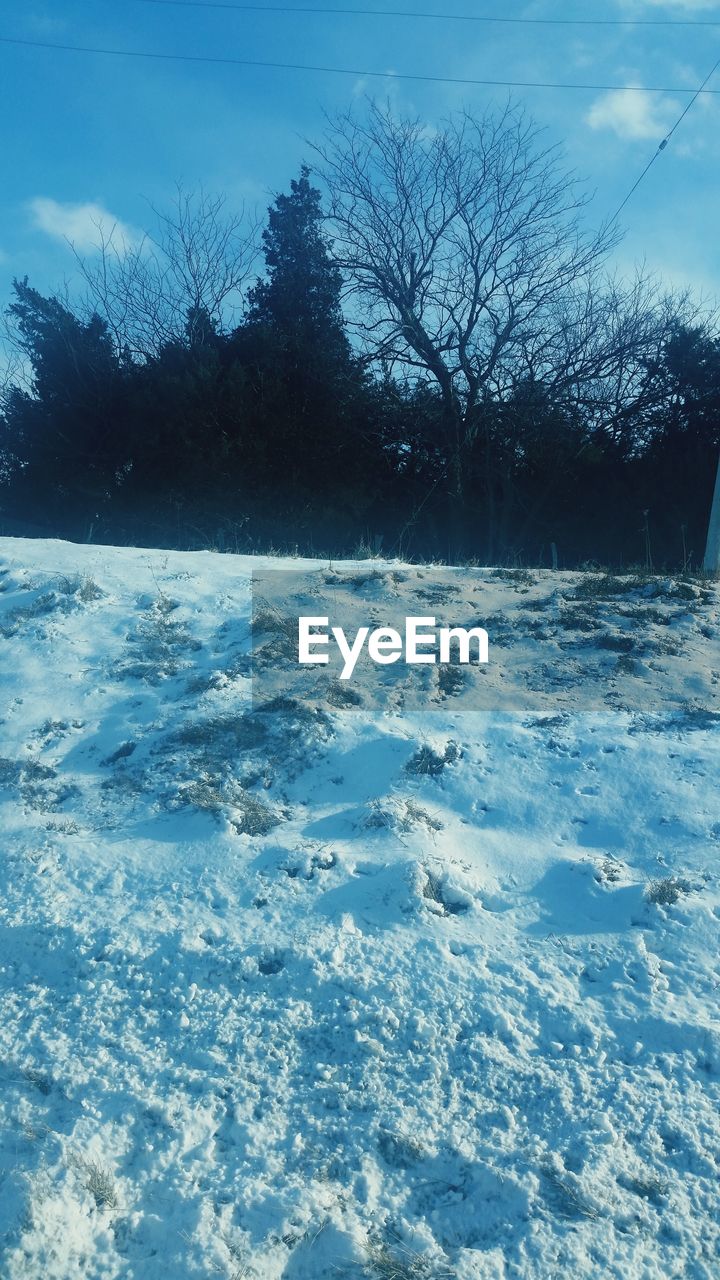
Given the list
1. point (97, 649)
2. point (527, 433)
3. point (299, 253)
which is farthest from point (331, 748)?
point (299, 253)

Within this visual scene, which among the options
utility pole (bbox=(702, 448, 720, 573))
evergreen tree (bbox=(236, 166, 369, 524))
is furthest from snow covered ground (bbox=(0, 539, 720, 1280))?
evergreen tree (bbox=(236, 166, 369, 524))

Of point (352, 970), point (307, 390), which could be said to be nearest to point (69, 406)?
point (307, 390)

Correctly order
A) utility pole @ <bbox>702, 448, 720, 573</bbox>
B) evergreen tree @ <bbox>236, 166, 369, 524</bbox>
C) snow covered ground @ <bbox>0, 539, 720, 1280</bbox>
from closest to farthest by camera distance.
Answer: snow covered ground @ <bbox>0, 539, 720, 1280</bbox> → utility pole @ <bbox>702, 448, 720, 573</bbox> → evergreen tree @ <bbox>236, 166, 369, 524</bbox>

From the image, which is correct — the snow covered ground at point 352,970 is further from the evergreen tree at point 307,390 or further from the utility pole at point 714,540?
the evergreen tree at point 307,390

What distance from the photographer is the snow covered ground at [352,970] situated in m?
2.51

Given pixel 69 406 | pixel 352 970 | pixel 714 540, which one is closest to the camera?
pixel 352 970

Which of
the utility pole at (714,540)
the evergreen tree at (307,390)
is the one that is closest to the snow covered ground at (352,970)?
the utility pole at (714,540)

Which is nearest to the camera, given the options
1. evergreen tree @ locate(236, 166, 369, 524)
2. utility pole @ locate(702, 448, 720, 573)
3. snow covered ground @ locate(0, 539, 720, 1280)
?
snow covered ground @ locate(0, 539, 720, 1280)

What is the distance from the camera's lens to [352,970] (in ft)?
10.8

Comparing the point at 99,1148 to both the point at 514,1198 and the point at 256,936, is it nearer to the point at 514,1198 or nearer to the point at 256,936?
the point at 256,936

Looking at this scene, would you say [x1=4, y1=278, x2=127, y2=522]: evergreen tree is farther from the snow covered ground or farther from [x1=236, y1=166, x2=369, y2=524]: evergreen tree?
the snow covered ground

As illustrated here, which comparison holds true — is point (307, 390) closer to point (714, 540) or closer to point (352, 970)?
point (714, 540)

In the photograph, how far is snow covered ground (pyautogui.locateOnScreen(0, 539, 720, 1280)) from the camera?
2514 millimetres

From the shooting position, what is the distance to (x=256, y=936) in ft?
11.4
